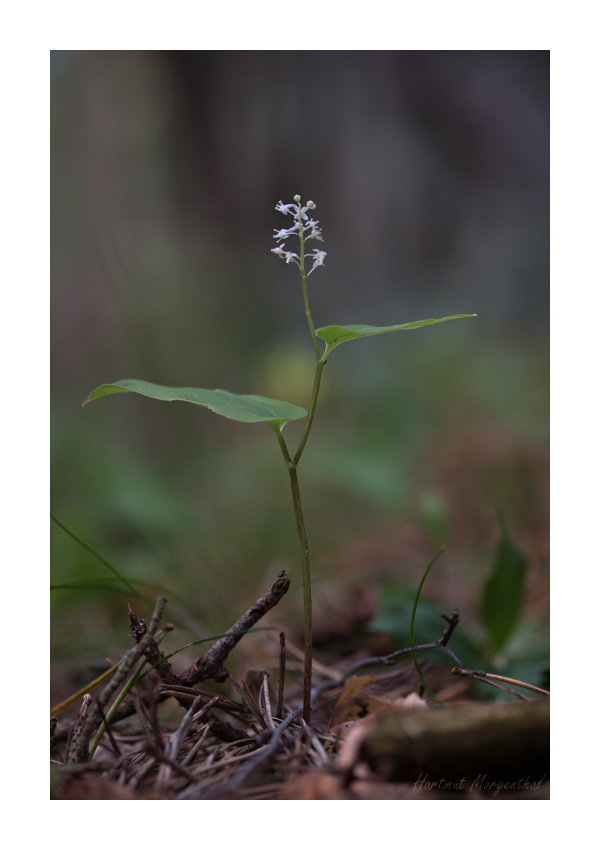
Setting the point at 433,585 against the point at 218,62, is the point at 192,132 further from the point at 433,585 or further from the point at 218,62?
the point at 433,585

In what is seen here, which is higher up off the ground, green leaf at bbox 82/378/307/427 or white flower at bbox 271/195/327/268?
white flower at bbox 271/195/327/268

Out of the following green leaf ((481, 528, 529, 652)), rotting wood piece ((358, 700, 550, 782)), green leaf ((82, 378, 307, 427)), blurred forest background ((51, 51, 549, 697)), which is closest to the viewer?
rotting wood piece ((358, 700, 550, 782))

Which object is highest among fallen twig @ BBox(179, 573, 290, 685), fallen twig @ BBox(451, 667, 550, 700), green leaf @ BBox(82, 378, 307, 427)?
green leaf @ BBox(82, 378, 307, 427)

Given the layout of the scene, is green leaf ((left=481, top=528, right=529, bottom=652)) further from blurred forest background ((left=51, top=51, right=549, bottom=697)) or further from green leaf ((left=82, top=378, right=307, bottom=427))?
green leaf ((left=82, top=378, right=307, bottom=427))

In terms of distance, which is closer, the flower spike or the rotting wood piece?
the rotting wood piece

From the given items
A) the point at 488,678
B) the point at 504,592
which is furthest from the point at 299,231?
the point at 504,592

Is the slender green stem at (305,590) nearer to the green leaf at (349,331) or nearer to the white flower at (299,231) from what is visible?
the green leaf at (349,331)

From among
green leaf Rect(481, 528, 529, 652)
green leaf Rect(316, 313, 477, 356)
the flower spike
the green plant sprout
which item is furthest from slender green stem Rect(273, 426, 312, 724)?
green leaf Rect(481, 528, 529, 652)

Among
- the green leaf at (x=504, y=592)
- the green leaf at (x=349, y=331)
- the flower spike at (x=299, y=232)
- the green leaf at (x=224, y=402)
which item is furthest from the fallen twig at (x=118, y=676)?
the green leaf at (x=504, y=592)
